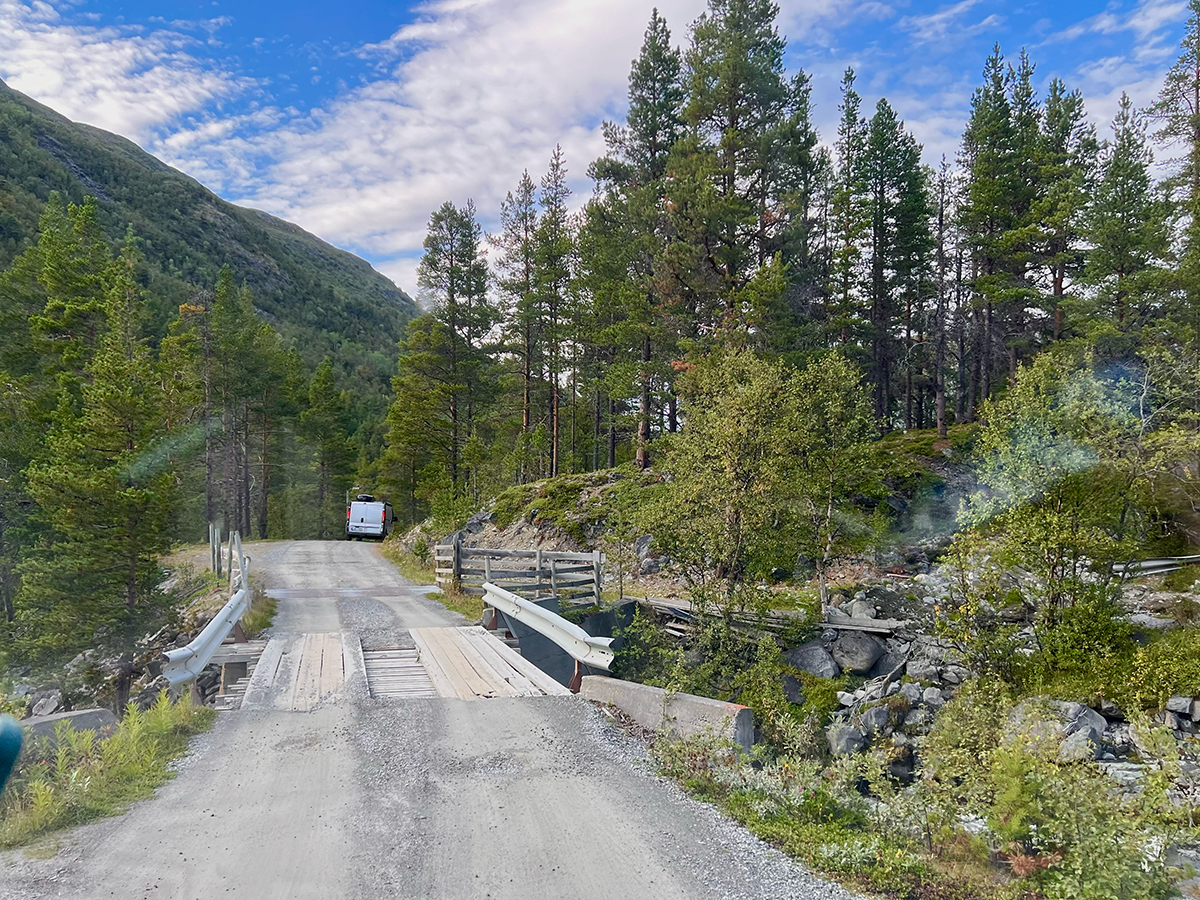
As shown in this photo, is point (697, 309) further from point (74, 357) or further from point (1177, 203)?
point (74, 357)

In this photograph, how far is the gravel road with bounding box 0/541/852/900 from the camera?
3711 millimetres

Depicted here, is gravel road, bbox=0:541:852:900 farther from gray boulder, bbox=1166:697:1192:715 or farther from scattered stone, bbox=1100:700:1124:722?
Result: gray boulder, bbox=1166:697:1192:715

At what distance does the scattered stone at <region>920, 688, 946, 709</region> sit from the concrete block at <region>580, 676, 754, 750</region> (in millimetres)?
9043

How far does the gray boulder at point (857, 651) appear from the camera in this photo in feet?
48.2

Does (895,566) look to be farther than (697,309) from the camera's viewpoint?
No

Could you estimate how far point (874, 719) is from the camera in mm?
12547

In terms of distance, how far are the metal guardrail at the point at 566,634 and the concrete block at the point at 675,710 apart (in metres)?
0.27

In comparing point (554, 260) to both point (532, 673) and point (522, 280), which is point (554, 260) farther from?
point (532, 673)

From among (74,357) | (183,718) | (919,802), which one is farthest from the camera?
(74,357)

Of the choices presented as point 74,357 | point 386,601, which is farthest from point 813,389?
point 74,357

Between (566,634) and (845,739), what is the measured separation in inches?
276

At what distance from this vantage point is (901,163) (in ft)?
110

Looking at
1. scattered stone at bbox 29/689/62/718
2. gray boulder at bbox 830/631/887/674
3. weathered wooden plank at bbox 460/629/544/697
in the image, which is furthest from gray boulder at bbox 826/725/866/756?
scattered stone at bbox 29/689/62/718

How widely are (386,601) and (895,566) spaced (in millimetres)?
15629
